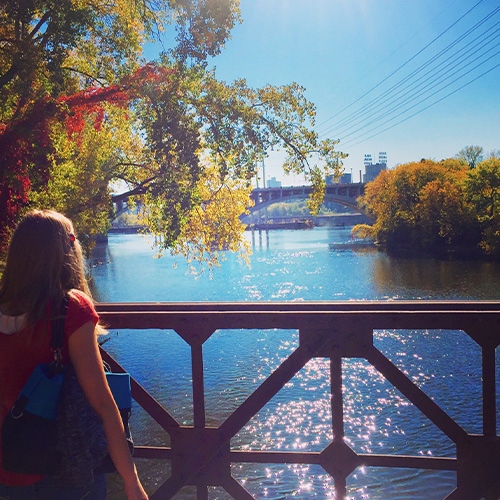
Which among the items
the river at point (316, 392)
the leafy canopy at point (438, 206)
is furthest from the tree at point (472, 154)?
the river at point (316, 392)

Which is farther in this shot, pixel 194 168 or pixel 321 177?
pixel 321 177

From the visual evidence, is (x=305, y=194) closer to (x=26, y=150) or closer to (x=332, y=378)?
(x=26, y=150)

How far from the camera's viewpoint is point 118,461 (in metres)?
2.08

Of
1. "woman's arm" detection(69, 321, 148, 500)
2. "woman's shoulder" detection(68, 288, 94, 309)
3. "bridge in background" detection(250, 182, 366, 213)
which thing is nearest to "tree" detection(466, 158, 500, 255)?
"bridge in background" detection(250, 182, 366, 213)

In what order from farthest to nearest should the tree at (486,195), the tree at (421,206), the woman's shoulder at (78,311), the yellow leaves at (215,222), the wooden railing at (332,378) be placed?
the tree at (421,206) → the tree at (486,195) → the yellow leaves at (215,222) → the wooden railing at (332,378) → the woman's shoulder at (78,311)

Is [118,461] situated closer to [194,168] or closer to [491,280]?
[194,168]

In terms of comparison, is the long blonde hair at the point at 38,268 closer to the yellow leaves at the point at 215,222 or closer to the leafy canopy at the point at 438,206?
the yellow leaves at the point at 215,222

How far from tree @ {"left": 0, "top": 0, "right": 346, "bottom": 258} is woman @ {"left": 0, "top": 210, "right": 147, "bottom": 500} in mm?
9717

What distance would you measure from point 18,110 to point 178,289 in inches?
905

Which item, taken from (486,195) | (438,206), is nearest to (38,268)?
(486,195)

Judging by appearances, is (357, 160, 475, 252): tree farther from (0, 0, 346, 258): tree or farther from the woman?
the woman

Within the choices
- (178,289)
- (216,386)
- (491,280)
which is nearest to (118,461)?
(216,386)

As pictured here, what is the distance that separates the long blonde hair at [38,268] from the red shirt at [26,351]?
0.17 ft

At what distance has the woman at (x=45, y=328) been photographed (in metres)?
1.97
